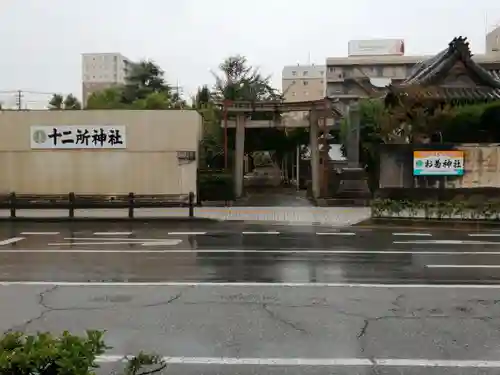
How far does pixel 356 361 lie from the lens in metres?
5.30

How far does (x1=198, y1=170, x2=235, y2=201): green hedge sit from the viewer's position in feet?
75.7

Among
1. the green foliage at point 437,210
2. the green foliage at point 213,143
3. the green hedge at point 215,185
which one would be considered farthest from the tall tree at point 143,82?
the green foliage at point 437,210

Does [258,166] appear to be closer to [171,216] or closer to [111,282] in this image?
[171,216]

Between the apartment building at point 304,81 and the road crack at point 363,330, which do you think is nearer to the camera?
the road crack at point 363,330

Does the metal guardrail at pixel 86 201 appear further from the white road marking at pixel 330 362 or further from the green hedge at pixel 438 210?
the white road marking at pixel 330 362

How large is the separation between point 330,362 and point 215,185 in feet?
59.3

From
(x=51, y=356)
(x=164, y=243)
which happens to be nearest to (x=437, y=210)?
(x=164, y=243)

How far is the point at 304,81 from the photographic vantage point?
303ft

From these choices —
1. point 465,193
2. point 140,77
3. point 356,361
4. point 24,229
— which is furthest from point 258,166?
point 356,361

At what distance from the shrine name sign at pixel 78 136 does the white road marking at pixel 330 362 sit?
59.2ft

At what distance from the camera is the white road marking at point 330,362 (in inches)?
205

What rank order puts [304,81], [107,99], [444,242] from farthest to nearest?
[304,81] → [107,99] → [444,242]

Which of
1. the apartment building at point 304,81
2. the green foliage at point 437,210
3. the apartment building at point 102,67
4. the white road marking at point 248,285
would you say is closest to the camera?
the white road marking at point 248,285

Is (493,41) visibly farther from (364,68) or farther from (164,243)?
(164,243)
